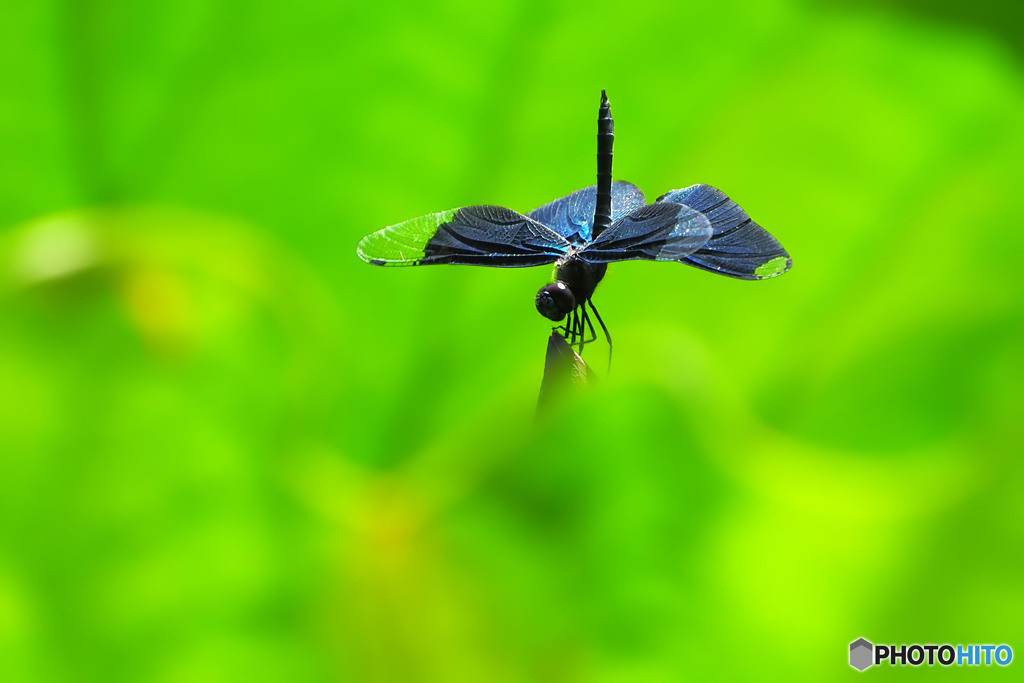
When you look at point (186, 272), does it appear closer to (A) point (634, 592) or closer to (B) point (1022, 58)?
(A) point (634, 592)

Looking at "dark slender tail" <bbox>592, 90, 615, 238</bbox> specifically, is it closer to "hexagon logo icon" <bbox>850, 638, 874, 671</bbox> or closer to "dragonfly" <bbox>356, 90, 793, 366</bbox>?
"dragonfly" <bbox>356, 90, 793, 366</bbox>

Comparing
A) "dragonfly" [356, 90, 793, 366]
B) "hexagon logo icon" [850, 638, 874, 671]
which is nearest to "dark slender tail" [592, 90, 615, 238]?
"dragonfly" [356, 90, 793, 366]

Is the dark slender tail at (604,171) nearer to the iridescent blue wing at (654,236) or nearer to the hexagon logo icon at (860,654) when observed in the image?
the iridescent blue wing at (654,236)

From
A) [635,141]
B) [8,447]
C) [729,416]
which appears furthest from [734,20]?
[8,447]

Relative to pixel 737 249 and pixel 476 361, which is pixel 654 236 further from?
pixel 476 361

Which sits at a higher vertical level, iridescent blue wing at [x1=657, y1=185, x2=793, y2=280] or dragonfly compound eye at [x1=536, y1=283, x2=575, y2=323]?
iridescent blue wing at [x1=657, y1=185, x2=793, y2=280]

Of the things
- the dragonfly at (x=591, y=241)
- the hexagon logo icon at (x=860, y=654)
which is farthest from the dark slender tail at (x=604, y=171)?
the hexagon logo icon at (x=860, y=654)

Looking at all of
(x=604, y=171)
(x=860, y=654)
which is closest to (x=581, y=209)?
(x=604, y=171)
